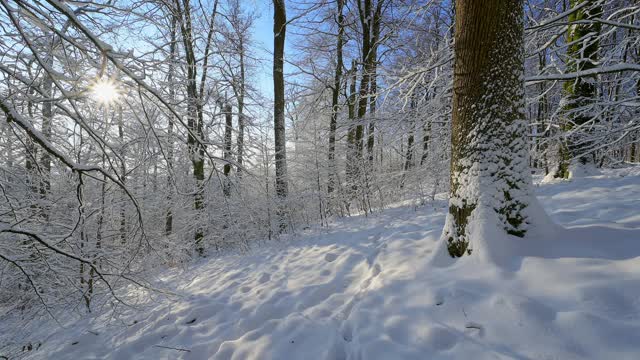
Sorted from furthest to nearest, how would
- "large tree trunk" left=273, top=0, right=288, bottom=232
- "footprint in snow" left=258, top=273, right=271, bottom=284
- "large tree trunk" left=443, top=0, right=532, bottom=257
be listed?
"large tree trunk" left=273, top=0, right=288, bottom=232 < "footprint in snow" left=258, top=273, right=271, bottom=284 < "large tree trunk" left=443, top=0, right=532, bottom=257

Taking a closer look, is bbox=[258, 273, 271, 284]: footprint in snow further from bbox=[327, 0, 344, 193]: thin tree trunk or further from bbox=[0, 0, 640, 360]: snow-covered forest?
bbox=[327, 0, 344, 193]: thin tree trunk

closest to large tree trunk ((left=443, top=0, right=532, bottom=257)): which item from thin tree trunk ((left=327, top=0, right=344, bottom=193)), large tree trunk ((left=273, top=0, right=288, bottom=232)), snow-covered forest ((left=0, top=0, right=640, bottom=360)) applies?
snow-covered forest ((left=0, top=0, right=640, bottom=360))

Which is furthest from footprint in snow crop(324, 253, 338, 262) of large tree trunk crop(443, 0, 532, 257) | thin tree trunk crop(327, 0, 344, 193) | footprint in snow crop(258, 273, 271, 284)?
thin tree trunk crop(327, 0, 344, 193)

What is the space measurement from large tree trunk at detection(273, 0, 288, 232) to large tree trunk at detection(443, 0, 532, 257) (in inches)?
197

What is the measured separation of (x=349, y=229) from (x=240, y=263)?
83.9 inches

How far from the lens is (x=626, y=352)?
1507mm

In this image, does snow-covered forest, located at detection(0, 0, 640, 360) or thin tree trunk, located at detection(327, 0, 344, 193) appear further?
thin tree trunk, located at detection(327, 0, 344, 193)

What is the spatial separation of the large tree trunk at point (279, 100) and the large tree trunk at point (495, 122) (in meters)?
5.00

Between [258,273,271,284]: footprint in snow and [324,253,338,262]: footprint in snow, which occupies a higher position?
[324,253,338,262]: footprint in snow

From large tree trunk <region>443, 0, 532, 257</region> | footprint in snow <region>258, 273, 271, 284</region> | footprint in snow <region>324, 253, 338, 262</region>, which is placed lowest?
footprint in snow <region>258, 273, 271, 284</region>

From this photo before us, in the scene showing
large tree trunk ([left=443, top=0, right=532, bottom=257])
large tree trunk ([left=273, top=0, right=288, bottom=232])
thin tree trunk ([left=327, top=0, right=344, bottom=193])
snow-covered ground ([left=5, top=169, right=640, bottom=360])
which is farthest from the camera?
thin tree trunk ([left=327, top=0, right=344, bottom=193])

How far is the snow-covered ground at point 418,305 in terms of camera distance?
1.78 m

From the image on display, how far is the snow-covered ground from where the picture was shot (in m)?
1.78

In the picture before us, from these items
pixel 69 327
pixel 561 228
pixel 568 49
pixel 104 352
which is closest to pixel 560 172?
pixel 568 49
